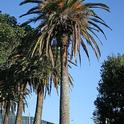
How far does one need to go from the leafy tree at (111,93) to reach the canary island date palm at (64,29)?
69.4 feet

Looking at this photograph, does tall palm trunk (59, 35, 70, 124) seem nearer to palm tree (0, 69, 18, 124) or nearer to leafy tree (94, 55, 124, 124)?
palm tree (0, 69, 18, 124)

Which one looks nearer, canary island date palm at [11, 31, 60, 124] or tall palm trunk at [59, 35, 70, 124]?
tall palm trunk at [59, 35, 70, 124]

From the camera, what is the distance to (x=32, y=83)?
53.3m

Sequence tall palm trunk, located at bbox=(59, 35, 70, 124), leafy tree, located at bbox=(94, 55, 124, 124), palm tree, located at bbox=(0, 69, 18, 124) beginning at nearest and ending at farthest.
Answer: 1. tall palm trunk, located at bbox=(59, 35, 70, 124)
2. palm tree, located at bbox=(0, 69, 18, 124)
3. leafy tree, located at bbox=(94, 55, 124, 124)

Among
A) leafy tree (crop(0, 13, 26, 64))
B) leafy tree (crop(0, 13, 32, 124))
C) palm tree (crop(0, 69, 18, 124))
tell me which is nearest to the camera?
leafy tree (crop(0, 13, 26, 64))

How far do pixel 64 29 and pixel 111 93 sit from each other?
2362cm

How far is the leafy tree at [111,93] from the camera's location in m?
56.2

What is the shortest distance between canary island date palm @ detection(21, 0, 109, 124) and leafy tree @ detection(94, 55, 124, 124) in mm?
21146

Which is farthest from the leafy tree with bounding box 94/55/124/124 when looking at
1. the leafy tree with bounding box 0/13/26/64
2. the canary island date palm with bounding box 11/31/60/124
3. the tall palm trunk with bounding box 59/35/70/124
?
the tall palm trunk with bounding box 59/35/70/124

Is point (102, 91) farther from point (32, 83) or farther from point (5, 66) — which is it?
point (5, 66)

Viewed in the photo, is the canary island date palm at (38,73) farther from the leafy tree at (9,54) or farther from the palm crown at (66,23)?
the palm crown at (66,23)

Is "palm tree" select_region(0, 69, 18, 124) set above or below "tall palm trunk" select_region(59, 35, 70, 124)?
above

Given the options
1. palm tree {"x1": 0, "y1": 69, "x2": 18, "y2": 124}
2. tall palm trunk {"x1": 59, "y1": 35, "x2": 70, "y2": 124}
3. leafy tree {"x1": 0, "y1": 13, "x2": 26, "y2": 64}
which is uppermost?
leafy tree {"x1": 0, "y1": 13, "x2": 26, "y2": 64}

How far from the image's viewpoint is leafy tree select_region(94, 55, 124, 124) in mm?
56250
